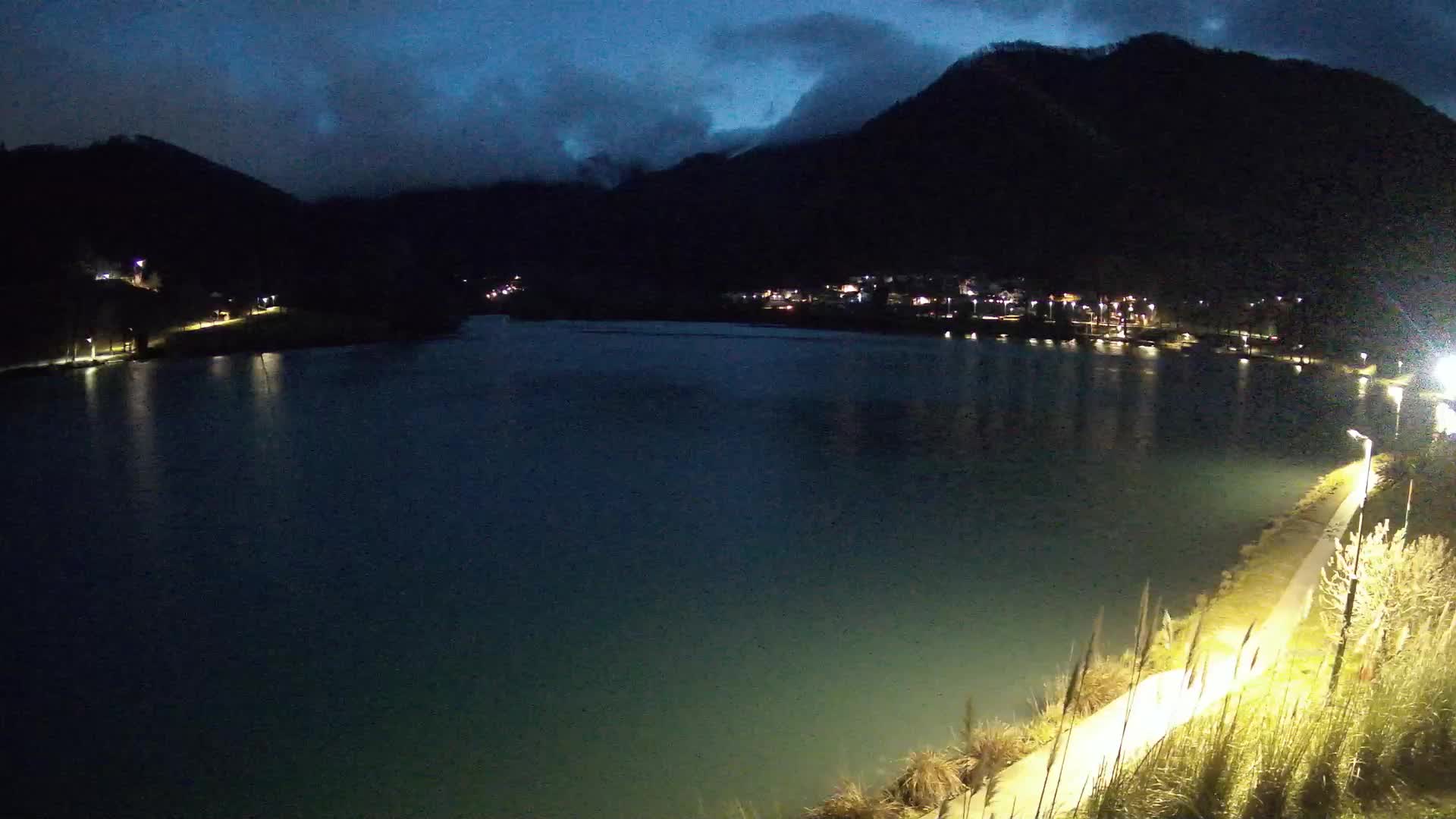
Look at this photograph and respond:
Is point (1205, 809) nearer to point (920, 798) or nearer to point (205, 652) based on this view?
point (920, 798)

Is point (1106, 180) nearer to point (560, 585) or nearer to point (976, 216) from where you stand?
point (976, 216)

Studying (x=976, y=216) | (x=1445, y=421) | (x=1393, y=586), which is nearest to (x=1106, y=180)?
(x=976, y=216)

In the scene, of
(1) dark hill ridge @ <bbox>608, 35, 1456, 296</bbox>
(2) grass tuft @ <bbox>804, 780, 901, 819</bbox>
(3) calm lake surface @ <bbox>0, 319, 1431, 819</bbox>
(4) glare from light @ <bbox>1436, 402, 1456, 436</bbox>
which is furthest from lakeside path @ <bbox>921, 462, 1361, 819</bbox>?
(1) dark hill ridge @ <bbox>608, 35, 1456, 296</bbox>

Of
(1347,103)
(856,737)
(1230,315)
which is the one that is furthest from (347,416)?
(1347,103)

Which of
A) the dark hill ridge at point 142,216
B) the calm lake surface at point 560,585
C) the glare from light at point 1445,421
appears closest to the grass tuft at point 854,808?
the calm lake surface at point 560,585

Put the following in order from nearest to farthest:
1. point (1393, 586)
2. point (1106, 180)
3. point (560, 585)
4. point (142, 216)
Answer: point (1393, 586), point (560, 585), point (142, 216), point (1106, 180)

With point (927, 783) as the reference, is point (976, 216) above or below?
above
